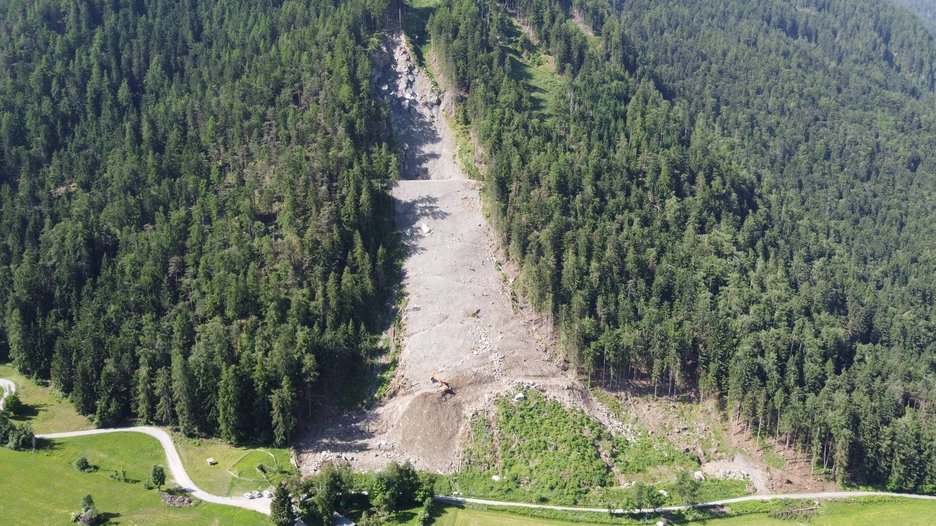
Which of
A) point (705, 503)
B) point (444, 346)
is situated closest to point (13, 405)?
point (444, 346)

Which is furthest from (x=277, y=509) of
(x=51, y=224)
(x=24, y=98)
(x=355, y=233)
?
(x=24, y=98)

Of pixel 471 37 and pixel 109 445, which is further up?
pixel 471 37

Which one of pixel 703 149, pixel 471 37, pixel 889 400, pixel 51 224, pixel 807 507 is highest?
pixel 471 37

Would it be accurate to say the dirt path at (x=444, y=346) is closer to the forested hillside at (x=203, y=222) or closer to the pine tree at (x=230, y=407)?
the forested hillside at (x=203, y=222)

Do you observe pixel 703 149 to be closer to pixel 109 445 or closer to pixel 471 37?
pixel 471 37

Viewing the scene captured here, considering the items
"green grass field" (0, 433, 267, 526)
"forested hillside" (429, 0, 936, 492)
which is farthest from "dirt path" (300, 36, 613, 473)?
"green grass field" (0, 433, 267, 526)

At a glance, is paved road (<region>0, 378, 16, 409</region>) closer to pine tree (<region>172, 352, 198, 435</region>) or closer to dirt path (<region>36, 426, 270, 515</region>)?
dirt path (<region>36, 426, 270, 515</region>)
